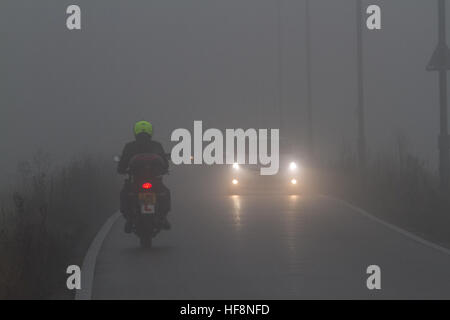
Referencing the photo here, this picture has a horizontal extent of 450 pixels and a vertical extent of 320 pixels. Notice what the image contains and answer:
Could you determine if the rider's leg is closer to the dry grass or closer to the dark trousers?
the dark trousers

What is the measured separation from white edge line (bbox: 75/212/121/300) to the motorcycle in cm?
88

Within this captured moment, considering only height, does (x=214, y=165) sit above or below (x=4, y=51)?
below

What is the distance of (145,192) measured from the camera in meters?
18.1

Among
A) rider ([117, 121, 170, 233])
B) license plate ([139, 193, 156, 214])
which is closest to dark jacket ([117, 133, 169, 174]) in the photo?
rider ([117, 121, 170, 233])

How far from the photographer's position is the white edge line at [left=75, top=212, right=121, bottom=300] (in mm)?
13914

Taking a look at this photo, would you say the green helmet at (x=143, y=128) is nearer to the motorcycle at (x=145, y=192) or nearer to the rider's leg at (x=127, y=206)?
the motorcycle at (x=145, y=192)

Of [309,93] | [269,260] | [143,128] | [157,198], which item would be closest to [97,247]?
[157,198]

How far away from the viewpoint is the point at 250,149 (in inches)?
1420

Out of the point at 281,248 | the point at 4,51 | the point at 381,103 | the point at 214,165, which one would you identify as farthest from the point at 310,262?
the point at 381,103

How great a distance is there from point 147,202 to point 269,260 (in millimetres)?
2247

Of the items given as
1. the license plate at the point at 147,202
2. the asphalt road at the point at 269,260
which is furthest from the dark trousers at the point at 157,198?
the asphalt road at the point at 269,260

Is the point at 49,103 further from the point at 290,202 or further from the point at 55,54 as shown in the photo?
the point at 290,202

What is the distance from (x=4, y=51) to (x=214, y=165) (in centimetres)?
3886

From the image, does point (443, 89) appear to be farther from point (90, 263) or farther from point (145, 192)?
point (90, 263)
